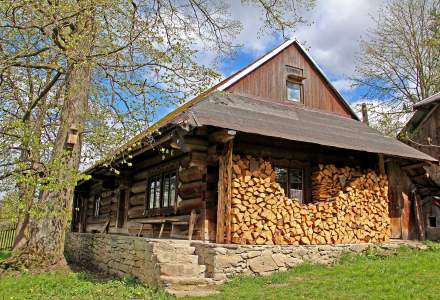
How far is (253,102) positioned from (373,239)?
5073 mm

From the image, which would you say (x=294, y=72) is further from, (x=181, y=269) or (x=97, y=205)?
(x=97, y=205)

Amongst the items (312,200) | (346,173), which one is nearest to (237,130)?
(312,200)

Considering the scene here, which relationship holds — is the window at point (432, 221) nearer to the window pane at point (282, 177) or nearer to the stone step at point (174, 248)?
the window pane at point (282, 177)

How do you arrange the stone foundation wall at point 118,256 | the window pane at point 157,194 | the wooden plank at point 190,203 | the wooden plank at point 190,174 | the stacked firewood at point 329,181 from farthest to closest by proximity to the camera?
1. the window pane at point 157,194
2. the stacked firewood at point 329,181
3. the wooden plank at point 190,174
4. the wooden plank at point 190,203
5. the stone foundation wall at point 118,256

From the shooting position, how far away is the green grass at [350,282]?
6.45 meters

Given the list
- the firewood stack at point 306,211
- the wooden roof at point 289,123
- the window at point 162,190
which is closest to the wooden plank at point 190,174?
the window at point 162,190

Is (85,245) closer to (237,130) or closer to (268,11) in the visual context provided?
(237,130)

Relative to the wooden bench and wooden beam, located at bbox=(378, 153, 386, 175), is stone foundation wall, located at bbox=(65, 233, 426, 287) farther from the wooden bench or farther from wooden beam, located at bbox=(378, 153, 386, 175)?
wooden beam, located at bbox=(378, 153, 386, 175)

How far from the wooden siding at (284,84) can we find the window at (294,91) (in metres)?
0.17

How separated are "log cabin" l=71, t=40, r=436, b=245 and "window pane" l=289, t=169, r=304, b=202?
0.03 metres

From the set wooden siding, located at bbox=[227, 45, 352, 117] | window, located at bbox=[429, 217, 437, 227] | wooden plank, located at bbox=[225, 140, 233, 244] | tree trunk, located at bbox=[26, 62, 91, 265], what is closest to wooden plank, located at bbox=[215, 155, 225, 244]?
wooden plank, located at bbox=[225, 140, 233, 244]

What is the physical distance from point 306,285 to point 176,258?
2629 mm

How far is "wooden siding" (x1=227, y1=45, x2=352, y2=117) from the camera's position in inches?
507

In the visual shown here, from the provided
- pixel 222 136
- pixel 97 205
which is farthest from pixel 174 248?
pixel 97 205
